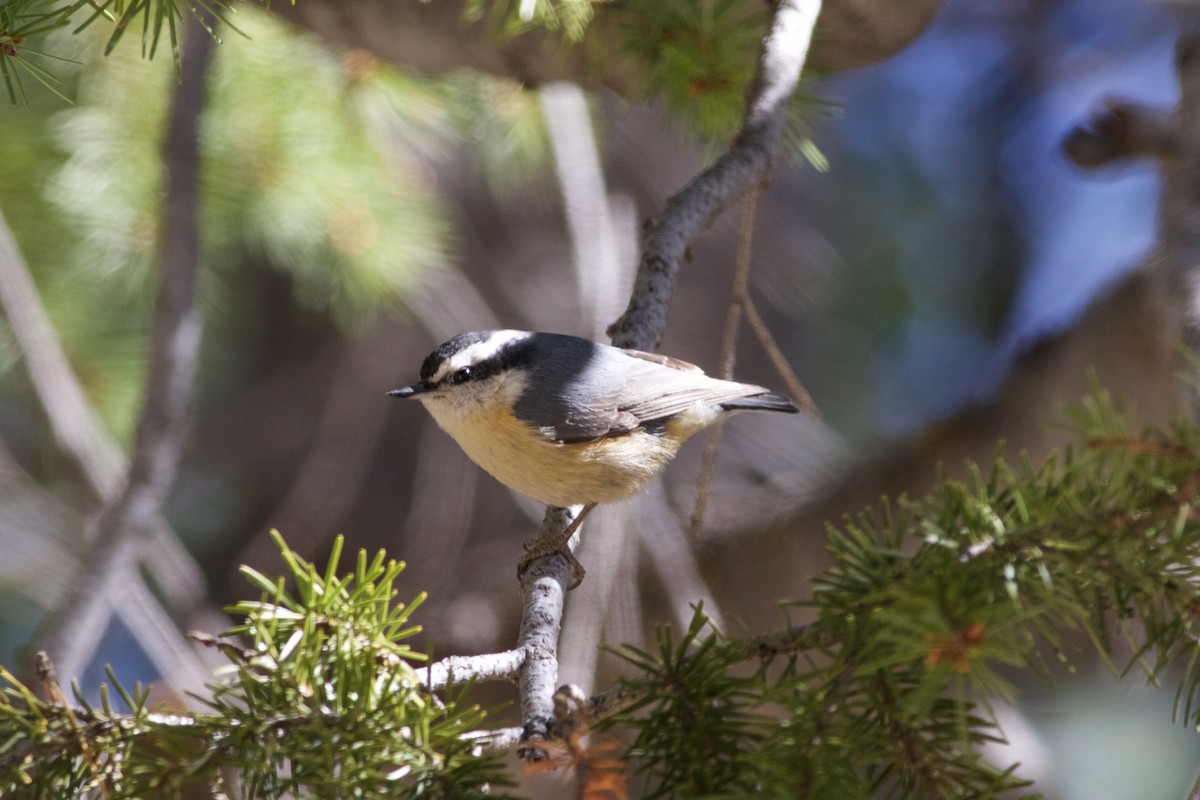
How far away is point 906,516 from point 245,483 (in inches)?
150

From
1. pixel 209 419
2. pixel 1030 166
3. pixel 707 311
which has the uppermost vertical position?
pixel 1030 166

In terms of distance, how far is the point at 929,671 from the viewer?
0.69 m

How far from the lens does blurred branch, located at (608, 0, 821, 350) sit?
1.63 m

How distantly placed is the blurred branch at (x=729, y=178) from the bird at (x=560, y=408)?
3.1 inches

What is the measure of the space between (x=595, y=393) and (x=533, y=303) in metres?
2.32

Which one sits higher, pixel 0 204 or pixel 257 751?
pixel 0 204

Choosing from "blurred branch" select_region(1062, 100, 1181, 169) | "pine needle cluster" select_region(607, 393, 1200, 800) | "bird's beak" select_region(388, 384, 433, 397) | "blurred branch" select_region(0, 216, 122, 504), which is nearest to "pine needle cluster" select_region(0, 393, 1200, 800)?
"pine needle cluster" select_region(607, 393, 1200, 800)

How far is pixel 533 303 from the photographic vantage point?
13.4 ft

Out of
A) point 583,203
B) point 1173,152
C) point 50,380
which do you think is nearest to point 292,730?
point 50,380

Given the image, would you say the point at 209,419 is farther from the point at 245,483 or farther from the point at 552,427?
the point at 552,427

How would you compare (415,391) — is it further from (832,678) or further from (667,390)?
(832,678)

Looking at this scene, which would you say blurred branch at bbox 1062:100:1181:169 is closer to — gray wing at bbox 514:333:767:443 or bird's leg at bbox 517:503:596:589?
gray wing at bbox 514:333:767:443

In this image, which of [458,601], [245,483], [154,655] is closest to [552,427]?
[154,655]

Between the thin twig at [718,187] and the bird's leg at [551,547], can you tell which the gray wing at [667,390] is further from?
the bird's leg at [551,547]
